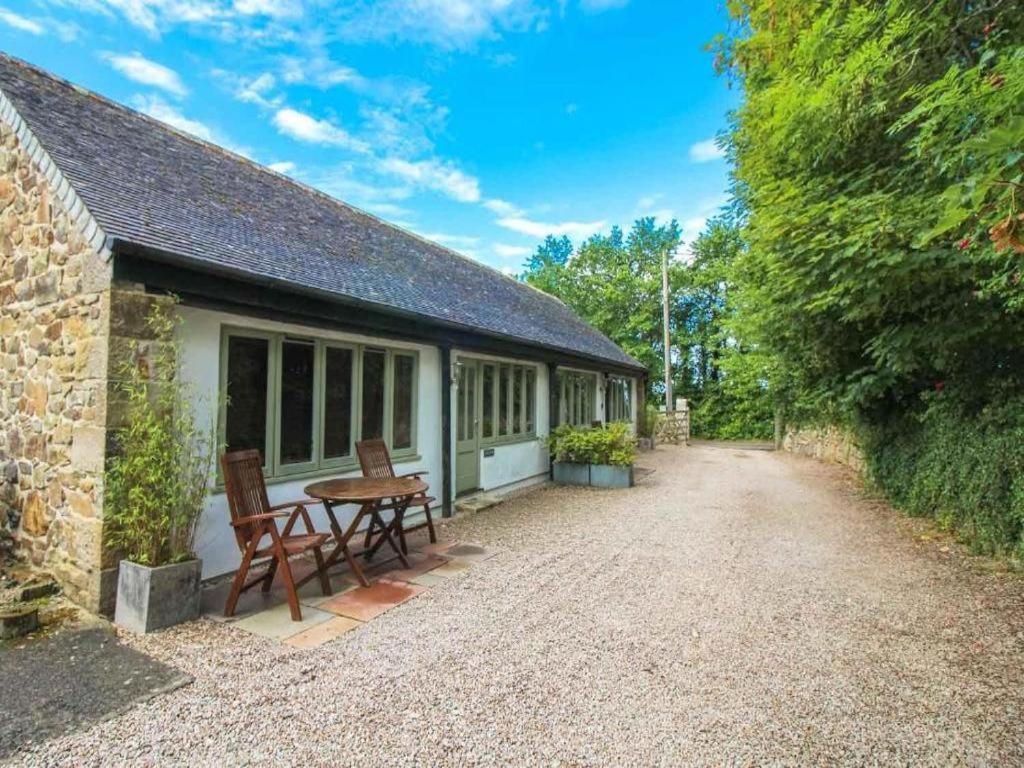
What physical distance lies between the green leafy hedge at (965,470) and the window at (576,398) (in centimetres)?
588

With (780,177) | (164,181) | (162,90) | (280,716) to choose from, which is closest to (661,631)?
(280,716)

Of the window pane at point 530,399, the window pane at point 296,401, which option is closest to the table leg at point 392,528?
the window pane at point 296,401

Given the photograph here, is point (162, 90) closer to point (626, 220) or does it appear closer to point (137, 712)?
point (137, 712)

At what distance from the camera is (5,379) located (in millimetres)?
4523

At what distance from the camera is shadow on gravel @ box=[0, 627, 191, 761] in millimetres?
2467

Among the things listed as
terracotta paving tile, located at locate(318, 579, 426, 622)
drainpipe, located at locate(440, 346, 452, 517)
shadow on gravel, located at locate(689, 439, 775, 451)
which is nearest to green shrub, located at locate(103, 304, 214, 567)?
terracotta paving tile, located at locate(318, 579, 426, 622)

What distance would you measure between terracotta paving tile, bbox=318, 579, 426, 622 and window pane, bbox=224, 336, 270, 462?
1.66 meters

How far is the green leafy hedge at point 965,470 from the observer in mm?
5047

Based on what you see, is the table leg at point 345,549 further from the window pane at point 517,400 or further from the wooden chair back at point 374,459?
the window pane at point 517,400

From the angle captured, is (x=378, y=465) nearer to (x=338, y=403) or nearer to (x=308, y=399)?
(x=338, y=403)

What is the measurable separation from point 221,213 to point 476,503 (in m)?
4.91

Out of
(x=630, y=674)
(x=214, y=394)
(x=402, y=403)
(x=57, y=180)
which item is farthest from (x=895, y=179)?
(x=57, y=180)

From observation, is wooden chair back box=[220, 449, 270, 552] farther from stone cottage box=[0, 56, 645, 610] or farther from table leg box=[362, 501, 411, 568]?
table leg box=[362, 501, 411, 568]

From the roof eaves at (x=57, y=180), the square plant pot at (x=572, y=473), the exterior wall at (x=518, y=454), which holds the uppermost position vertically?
the roof eaves at (x=57, y=180)
